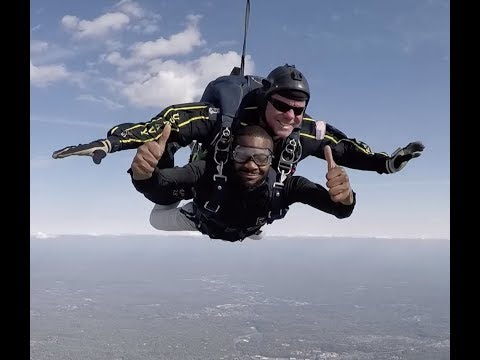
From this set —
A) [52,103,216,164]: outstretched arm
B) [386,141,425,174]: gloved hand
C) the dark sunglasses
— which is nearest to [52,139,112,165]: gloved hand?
[52,103,216,164]: outstretched arm

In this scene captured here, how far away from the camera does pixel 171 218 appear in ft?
21.4

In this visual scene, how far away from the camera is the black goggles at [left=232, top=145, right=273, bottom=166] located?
4.71 meters

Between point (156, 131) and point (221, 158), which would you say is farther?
point (221, 158)

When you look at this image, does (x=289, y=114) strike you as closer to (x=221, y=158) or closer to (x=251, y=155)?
(x=251, y=155)

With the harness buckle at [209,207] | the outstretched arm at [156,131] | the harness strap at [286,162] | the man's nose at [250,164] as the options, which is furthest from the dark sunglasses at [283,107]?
the harness buckle at [209,207]

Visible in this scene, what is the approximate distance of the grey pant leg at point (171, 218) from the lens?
21.2 ft

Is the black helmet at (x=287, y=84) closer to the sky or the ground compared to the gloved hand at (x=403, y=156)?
closer to the sky

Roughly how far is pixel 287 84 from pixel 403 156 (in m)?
1.51

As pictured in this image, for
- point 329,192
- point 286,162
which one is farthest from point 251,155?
point 329,192

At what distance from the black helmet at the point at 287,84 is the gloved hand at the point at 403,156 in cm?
119

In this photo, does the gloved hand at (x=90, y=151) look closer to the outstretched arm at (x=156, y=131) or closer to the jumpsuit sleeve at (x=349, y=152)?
the outstretched arm at (x=156, y=131)
